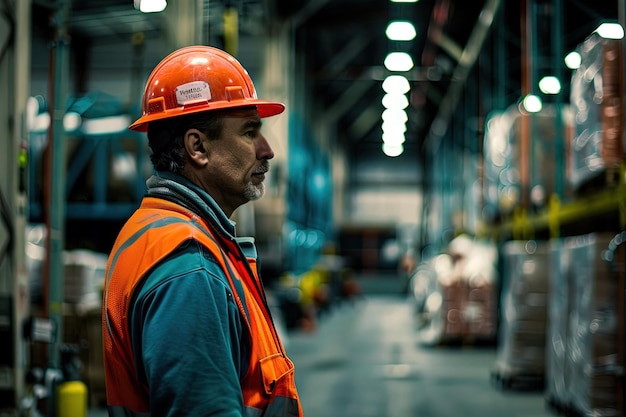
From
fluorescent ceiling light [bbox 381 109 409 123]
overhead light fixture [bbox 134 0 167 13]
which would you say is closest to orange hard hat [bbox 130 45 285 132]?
overhead light fixture [bbox 134 0 167 13]

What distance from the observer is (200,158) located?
1817mm

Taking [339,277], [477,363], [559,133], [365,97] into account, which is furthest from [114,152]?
[365,97]

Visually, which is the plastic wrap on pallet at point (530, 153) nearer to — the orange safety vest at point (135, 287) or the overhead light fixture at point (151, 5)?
the overhead light fixture at point (151, 5)

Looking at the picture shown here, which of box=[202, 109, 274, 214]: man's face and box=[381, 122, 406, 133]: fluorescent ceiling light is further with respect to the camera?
box=[381, 122, 406, 133]: fluorescent ceiling light

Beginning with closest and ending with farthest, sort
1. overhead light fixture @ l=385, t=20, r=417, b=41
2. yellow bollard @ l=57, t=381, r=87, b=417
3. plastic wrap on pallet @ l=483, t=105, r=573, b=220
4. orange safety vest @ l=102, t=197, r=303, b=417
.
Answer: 1. orange safety vest @ l=102, t=197, r=303, b=417
2. yellow bollard @ l=57, t=381, r=87, b=417
3. plastic wrap on pallet @ l=483, t=105, r=573, b=220
4. overhead light fixture @ l=385, t=20, r=417, b=41

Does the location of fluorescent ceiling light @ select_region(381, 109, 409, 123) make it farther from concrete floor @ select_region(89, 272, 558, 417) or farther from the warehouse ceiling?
concrete floor @ select_region(89, 272, 558, 417)

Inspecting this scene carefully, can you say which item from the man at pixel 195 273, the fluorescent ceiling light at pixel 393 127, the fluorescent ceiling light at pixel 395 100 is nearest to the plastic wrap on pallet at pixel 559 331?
the man at pixel 195 273

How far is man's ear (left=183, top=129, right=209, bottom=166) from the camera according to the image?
1814 millimetres

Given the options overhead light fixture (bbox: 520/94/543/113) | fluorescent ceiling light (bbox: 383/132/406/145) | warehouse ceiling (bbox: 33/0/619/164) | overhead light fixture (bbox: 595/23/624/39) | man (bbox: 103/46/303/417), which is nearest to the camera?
man (bbox: 103/46/303/417)

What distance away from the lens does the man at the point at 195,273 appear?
1477 mm

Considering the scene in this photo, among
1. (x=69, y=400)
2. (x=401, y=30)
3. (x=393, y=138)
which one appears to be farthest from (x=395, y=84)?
(x=69, y=400)

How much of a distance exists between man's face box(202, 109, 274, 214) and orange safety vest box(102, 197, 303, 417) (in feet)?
0.45

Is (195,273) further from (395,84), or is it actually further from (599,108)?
(395,84)

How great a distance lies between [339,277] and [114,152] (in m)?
14.9
